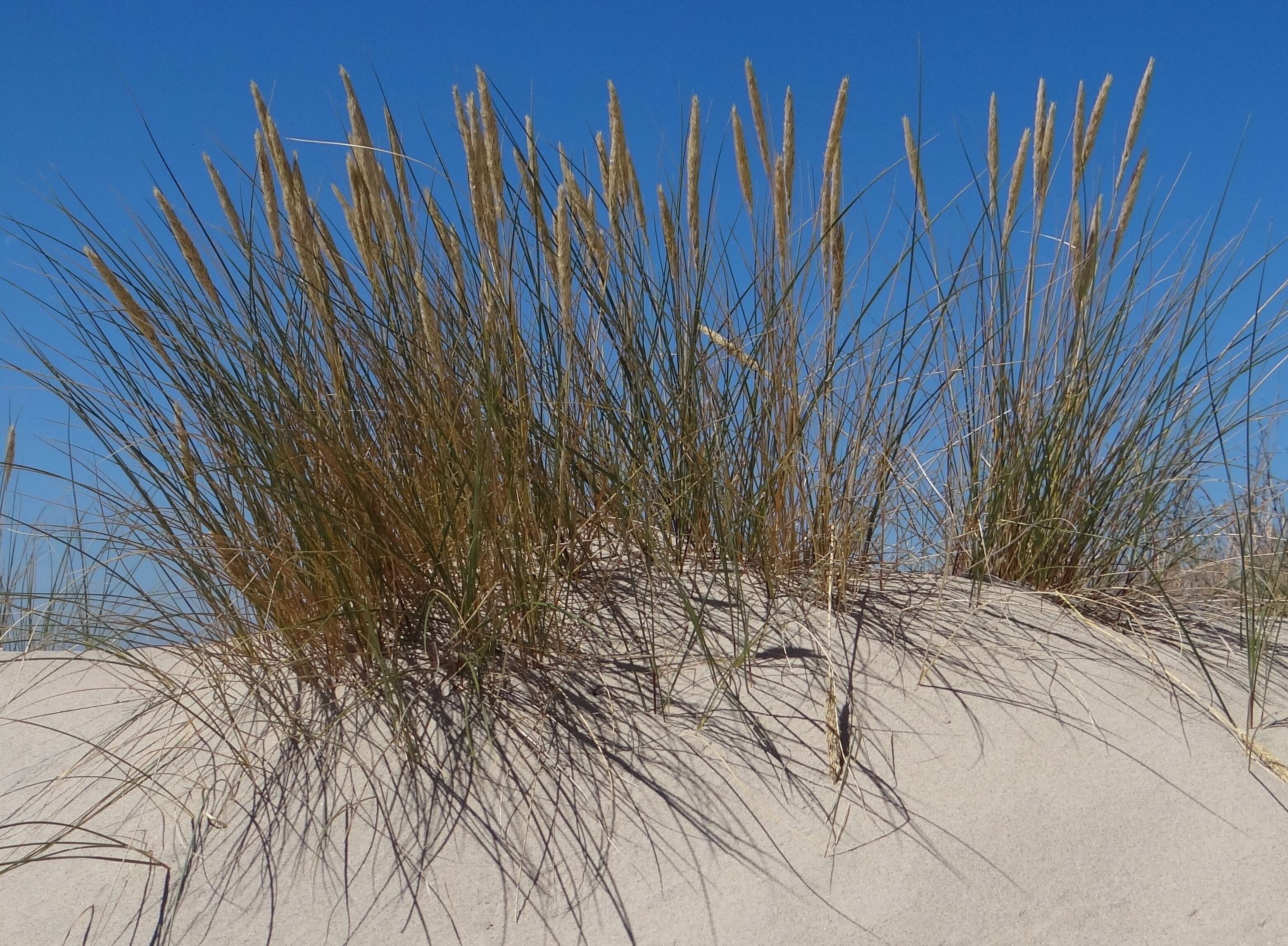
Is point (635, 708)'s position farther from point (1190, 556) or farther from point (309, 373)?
point (1190, 556)

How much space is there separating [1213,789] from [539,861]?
43.5 inches

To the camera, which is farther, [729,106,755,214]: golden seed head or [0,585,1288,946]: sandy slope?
[729,106,755,214]: golden seed head

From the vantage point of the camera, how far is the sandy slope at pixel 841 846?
142 cm

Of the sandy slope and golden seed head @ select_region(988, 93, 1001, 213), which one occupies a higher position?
golden seed head @ select_region(988, 93, 1001, 213)

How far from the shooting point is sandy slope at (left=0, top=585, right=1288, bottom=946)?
1.42 meters

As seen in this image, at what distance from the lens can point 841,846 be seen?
4.93 ft

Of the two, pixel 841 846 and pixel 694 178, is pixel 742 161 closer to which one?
pixel 694 178

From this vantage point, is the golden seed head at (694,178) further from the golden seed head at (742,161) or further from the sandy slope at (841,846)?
the sandy slope at (841,846)

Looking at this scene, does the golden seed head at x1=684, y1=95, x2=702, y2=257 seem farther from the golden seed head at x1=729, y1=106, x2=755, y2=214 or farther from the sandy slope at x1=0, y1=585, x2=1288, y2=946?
the sandy slope at x1=0, y1=585, x2=1288, y2=946

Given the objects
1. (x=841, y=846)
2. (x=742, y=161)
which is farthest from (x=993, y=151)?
(x=841, y=846)

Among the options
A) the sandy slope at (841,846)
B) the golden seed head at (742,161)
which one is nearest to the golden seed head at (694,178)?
the golden seed head at (742,161)

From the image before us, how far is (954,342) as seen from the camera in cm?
237

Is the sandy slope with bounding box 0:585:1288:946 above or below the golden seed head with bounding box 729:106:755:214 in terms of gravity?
below

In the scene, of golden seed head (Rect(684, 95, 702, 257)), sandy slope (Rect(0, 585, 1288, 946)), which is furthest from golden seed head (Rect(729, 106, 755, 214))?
sandy slope (Rect(0, 585, 1288, 946))
